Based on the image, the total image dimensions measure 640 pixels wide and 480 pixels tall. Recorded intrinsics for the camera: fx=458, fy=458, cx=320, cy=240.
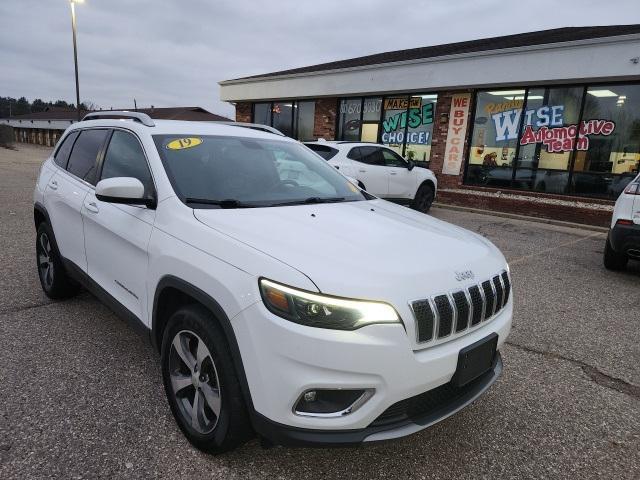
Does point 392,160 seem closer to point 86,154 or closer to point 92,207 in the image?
point 86,154

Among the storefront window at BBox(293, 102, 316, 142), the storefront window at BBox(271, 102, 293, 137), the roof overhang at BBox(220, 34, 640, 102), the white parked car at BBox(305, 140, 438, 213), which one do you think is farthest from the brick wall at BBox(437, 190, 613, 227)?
the storefront window at BBox(271, 102, 293, 137)

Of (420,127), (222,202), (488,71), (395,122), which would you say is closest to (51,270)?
(222,202)

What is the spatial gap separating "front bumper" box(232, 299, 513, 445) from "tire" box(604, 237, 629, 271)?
222 inches

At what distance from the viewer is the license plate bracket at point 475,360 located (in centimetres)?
206

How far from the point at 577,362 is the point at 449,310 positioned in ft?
7.11

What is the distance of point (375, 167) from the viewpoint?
33.4ft

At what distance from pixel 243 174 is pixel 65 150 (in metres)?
2.22

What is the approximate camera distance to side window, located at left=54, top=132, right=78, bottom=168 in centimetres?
406

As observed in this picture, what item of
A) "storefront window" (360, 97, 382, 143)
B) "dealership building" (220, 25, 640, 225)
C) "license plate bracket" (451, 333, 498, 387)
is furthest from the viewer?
"storefront window" (360, 97, 382, 143)

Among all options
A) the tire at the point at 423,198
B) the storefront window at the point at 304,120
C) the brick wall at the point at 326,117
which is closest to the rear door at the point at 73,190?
the tire at the point at 423,198

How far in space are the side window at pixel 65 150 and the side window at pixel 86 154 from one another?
107mm

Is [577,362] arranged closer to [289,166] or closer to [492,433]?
[492,433]

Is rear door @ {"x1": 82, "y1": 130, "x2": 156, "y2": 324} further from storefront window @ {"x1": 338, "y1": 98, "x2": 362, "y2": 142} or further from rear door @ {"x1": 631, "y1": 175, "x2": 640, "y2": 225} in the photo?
storefront window @ {"x1": 338, "y1": 98, "x2": 362, "y2": 142}

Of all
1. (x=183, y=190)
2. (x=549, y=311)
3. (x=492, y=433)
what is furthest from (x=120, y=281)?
(x=549, y=311)
